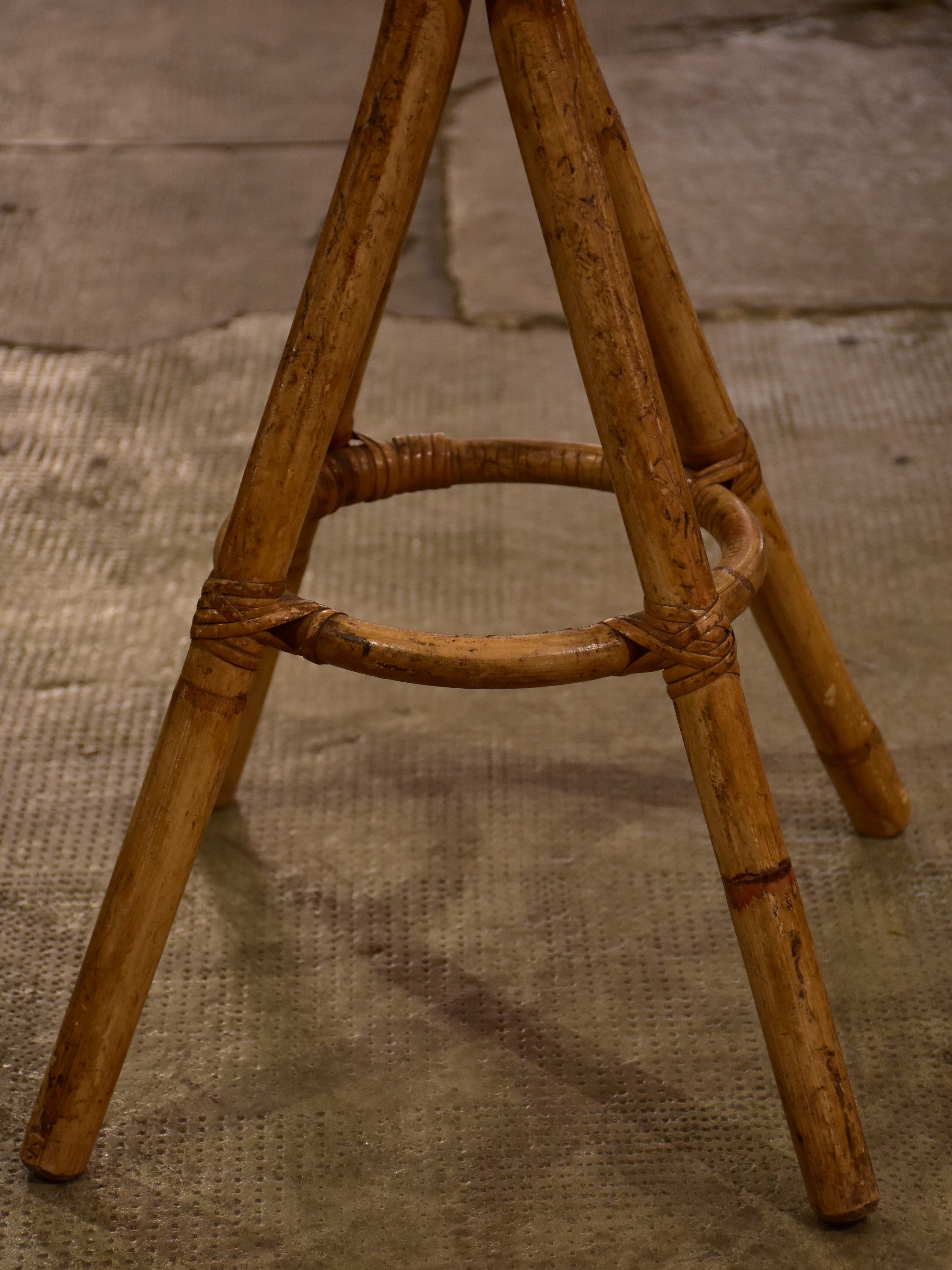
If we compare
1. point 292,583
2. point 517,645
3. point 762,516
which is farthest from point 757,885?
point 292,583

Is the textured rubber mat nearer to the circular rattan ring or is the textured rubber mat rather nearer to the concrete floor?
the concrete floor

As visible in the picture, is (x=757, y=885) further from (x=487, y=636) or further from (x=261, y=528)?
(x=261, y=528)

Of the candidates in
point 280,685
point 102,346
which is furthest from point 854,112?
point 280,685

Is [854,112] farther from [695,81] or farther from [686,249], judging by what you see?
[686,249]

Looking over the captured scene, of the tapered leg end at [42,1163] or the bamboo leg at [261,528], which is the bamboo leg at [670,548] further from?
the tapered leg end at [42,1163]

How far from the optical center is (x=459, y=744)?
5.66 feet

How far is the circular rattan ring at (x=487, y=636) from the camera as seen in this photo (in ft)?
3.44

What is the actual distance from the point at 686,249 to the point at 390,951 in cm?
188

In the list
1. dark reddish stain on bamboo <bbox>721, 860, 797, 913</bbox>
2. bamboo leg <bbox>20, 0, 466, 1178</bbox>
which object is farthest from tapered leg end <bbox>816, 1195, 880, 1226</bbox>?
bamboo leg <bbox>20, 0, 466, 1178</bbox>

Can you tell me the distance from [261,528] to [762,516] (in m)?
0.53

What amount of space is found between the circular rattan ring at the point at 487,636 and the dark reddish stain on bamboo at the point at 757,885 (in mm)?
184

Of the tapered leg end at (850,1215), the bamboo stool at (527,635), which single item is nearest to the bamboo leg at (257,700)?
the bamboo stool at (527,635)

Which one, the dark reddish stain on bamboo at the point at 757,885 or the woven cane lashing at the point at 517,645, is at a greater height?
the woven cane lashing at the point at 517,645

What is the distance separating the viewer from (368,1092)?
1261 mm
